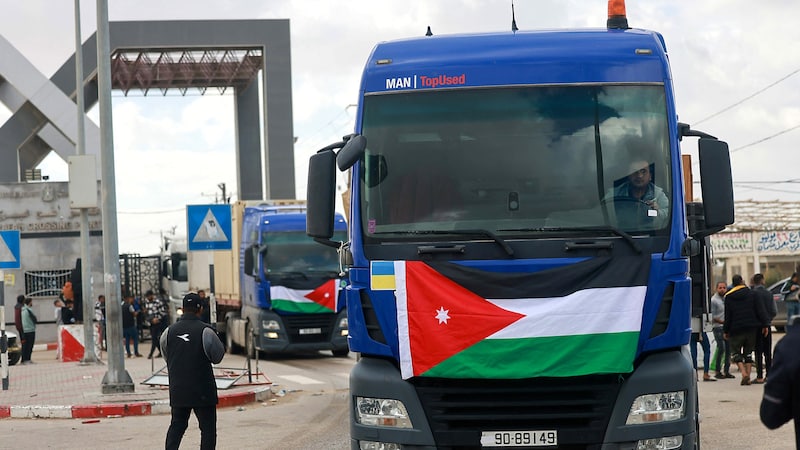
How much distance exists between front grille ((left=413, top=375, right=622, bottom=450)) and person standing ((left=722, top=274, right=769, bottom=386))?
12007 millimetres

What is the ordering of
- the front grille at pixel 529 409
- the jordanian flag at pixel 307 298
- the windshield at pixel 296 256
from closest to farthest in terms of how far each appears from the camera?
the front grille at pixel 529 409
the jordanian flag at pixel 307 298
the windshield at pixel 296 256

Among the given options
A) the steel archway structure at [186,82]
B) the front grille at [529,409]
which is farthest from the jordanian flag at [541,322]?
the steel archway structure at [186,82]

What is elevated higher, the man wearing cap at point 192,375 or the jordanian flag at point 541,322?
the jordanian flag at point 541,322

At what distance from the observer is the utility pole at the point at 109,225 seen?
18484mm

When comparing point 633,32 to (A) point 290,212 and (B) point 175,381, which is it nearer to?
(B) point 175,381

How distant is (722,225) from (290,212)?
1973cm

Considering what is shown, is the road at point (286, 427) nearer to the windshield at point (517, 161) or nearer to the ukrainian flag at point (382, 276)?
the ukrainian flag at point (382, 276)

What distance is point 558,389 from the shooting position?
8.09 meters

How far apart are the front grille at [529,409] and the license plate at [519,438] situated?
0.03 meters

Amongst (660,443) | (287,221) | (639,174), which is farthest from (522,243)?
(287,221)

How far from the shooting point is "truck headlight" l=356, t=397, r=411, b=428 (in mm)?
8180

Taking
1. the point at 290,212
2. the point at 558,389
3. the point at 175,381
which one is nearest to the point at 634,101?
the point at 558,389

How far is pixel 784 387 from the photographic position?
5918 mm

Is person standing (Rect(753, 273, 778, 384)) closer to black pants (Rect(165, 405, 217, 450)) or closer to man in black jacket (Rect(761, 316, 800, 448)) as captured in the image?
black pants (Rect(165, 405, 217, 450))
